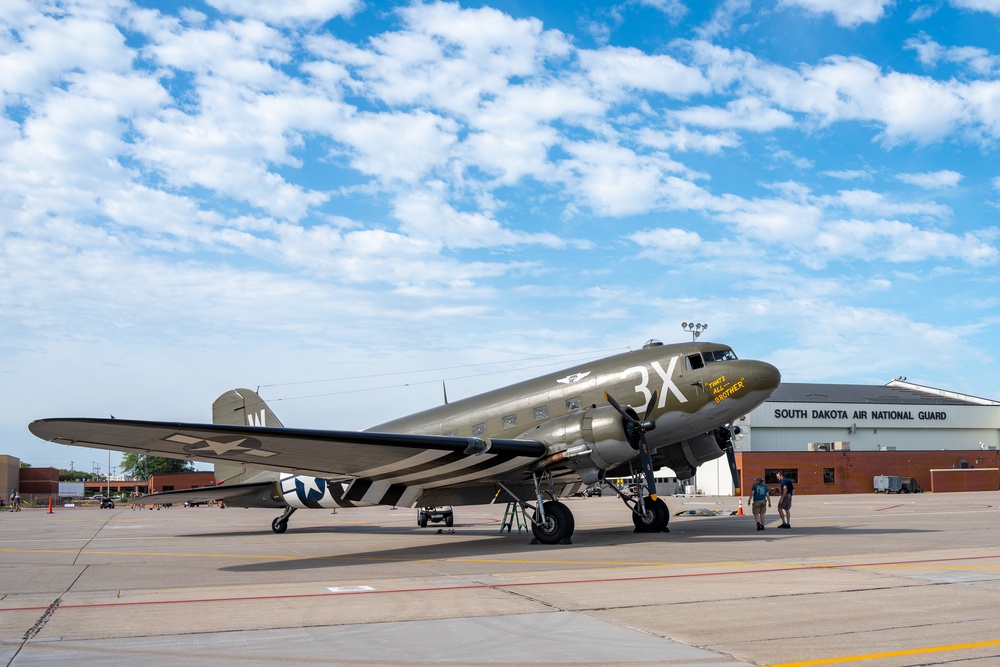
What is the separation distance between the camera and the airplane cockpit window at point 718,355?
20.3m

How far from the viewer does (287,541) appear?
2328 cm

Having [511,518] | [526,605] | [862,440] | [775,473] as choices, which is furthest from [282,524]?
[862,440]

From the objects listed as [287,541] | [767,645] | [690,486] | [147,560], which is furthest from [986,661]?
[690,486]

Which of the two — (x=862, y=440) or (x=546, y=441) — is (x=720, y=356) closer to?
(x=546, y=441)

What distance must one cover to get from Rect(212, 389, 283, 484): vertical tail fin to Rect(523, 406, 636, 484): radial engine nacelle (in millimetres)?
11299

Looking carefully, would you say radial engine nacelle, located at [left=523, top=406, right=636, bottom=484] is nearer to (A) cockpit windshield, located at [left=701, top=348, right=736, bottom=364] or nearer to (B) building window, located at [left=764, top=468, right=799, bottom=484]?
(A) cockpit windshield, located at [left=701, top=348, right=736, bottom=364]

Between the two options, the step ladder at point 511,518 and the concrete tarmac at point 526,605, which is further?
the step ladder at point 511,518

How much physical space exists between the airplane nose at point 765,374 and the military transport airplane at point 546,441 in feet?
0.11

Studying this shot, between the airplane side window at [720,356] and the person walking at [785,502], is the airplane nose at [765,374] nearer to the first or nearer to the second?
the airplane side window at [720,356]

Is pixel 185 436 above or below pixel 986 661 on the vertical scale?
above

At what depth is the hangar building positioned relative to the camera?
69.4 m

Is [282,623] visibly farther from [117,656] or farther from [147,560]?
[147,560]

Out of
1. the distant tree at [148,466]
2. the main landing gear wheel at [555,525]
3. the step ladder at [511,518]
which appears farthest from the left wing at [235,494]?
the distant tree at [148,466]

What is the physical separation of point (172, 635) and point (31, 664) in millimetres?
1550
